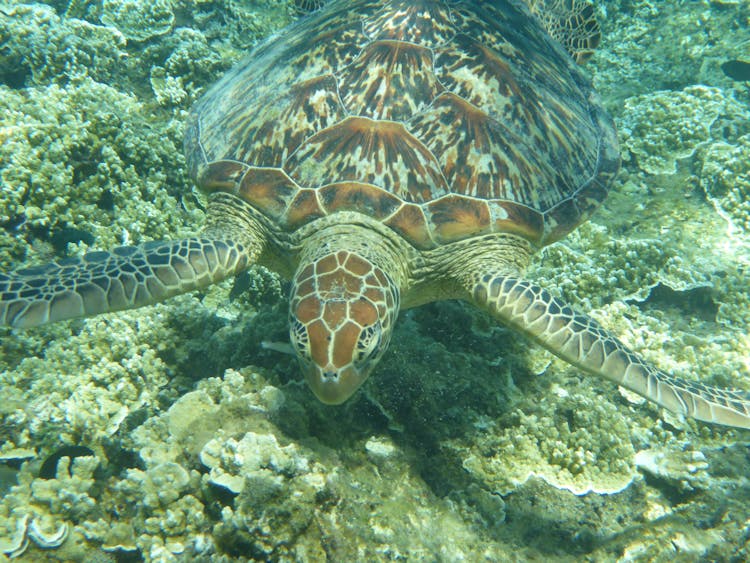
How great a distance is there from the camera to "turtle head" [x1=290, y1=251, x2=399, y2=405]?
2.03m

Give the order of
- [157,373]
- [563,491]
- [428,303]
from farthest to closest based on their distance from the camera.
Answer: [428,303], [157,373], [563,491]

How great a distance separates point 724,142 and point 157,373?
20.5 ft

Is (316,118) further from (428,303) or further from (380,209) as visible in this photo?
(428,303)

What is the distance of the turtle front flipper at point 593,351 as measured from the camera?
7.72ft

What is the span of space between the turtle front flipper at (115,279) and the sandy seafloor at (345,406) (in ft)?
1.65

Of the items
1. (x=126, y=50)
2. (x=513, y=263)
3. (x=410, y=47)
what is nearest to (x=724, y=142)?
(x=513, y=263)

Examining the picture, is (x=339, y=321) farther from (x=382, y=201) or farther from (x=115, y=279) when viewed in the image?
(x=115, y=279)

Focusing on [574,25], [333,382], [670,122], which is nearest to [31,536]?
[333,382]

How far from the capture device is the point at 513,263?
296 cm

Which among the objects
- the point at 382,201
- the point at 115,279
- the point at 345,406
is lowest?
the point at 345,406

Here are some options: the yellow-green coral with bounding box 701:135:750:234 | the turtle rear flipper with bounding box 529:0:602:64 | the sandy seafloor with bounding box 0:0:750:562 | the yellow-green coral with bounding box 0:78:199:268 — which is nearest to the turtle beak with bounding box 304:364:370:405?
the sandy seafloor with bounding box 0:0:750:562

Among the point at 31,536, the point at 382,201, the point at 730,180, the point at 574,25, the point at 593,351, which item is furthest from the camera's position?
the point at 574,25

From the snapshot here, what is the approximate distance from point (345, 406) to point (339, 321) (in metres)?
0.68

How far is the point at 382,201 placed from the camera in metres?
2.64
